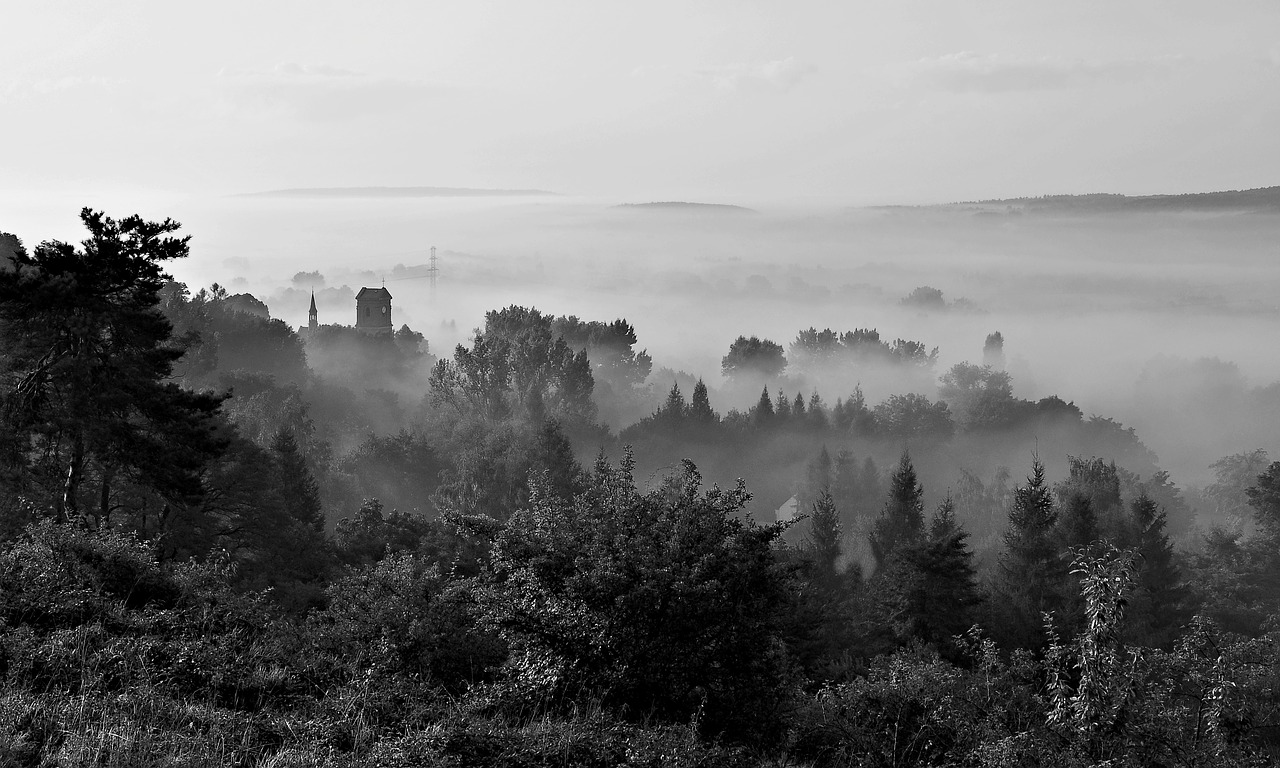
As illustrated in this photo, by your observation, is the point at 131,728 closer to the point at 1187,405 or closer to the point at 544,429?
the point at 544,429

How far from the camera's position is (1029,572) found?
1977 inches

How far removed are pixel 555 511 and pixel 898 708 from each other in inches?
225

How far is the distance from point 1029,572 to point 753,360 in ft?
372

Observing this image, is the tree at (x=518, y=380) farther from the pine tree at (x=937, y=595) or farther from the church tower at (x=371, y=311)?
the pine tree at (x=937, y=595)

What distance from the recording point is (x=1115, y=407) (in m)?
184

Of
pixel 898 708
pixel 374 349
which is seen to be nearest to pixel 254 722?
pixel 898 708

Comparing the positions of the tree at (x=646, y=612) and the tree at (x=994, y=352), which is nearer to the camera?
the tree at (x=646, y=612)

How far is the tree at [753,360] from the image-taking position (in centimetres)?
16238

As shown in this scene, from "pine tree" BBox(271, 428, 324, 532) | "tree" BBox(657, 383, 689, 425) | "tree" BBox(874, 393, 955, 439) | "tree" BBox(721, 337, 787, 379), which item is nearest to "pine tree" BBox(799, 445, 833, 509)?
"tree" BBox(657, 383, 689, 425)

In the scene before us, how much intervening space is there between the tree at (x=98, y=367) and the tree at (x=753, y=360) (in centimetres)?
13839

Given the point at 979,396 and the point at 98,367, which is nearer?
the point at 98,367

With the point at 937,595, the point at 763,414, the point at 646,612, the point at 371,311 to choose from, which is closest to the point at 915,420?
the point at 763,414

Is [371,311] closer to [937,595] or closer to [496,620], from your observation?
[937,595]

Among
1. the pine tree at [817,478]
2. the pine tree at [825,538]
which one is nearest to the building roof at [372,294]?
the pine tree at [817,478]
